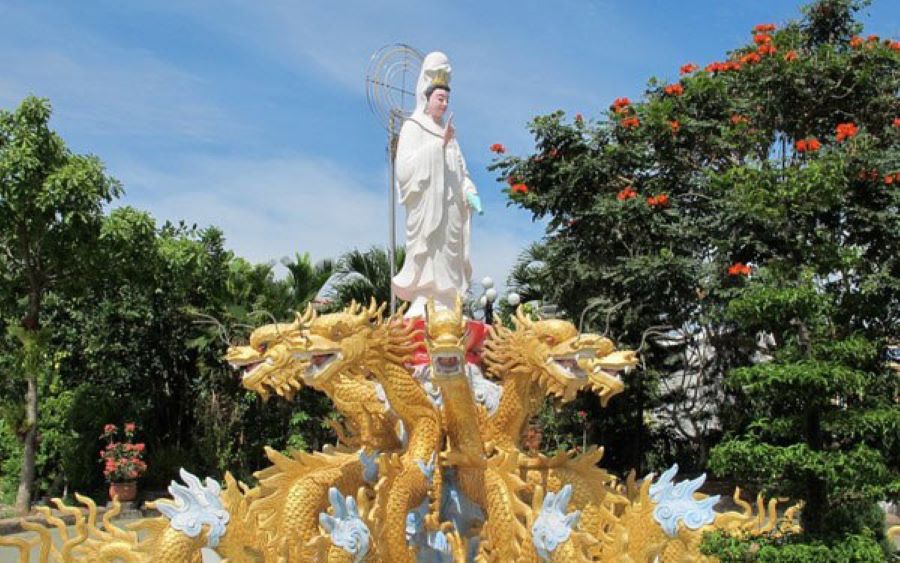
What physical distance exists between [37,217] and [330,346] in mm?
8111

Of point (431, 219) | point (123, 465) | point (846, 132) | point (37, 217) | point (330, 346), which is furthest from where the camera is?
point (123, 465)

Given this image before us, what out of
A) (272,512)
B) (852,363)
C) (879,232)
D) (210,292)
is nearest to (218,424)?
(210,292)

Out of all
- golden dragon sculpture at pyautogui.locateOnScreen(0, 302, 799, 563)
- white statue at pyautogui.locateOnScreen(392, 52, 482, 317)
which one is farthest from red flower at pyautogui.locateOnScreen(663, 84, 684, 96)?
golden dragon sculpture at pyautogui.locateOnScreen(0, 302, 799, 563)

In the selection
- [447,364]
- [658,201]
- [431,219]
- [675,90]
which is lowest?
[447,364]

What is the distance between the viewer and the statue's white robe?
7039mm

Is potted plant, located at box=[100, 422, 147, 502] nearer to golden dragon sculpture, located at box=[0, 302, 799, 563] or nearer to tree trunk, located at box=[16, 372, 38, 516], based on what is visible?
tree trunk, located at box=[16, 372, 38, 516]

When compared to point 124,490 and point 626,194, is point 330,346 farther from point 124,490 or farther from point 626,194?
point 124,490

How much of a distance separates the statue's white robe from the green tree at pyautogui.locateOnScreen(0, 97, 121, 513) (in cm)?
627

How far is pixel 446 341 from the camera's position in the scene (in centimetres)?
503

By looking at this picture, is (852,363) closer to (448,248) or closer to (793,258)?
(793,258)

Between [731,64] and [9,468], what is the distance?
40.9ft

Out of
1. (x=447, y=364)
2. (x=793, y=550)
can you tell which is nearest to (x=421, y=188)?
(x=447, y=364)

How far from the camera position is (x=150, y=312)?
15234 mm

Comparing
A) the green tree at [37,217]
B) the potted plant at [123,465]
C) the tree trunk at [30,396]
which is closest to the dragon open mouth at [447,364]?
the green tree at [37,217]
